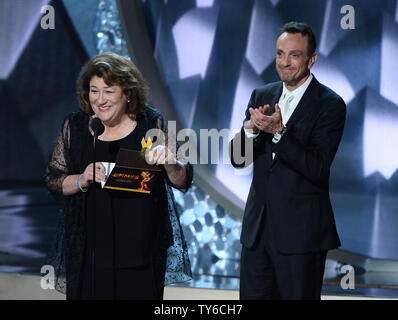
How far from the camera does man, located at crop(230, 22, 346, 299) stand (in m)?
2.18

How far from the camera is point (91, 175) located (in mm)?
2123

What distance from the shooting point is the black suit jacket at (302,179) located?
2168mm

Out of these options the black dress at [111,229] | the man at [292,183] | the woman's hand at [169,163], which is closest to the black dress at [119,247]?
the black dress at [111,229]

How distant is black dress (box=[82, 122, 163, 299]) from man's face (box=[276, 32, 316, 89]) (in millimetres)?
653

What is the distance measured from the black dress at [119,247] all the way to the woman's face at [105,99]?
24 cm

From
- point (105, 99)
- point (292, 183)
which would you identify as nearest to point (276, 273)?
point (292, 183)

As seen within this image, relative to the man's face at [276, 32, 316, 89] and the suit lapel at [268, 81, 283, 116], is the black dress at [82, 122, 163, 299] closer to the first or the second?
the suit lapel at [268, 81, 283, 116]

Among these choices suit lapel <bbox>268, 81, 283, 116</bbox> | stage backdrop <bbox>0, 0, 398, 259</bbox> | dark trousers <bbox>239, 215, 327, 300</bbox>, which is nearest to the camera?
dark trousers <bbox>239, 215, 327, 300</bbox>

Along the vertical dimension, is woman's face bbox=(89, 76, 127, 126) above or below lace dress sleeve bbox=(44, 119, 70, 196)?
above

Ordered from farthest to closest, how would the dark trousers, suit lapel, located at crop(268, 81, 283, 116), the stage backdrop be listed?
→ 1. the stage backdrop
2. suit lapel, located at crop(268, 81, 283, 116)
3. the dark trousers

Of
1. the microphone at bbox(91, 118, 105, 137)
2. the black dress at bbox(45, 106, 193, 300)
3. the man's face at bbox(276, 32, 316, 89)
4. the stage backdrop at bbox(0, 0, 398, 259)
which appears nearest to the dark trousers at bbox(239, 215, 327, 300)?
the black dress at bbox(45, 106, 193, 300)

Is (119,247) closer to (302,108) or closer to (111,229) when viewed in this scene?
(111,229)

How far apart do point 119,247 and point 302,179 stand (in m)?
0.66
